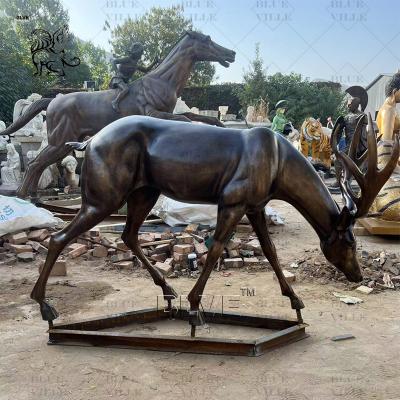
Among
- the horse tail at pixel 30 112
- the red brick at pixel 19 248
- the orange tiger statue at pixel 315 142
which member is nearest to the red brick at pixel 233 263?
the red brick at pixel 19 248

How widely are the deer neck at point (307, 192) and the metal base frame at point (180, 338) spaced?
78cm

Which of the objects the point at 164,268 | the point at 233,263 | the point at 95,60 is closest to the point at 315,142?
the point at 233,263

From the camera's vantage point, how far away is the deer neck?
3.03 metres

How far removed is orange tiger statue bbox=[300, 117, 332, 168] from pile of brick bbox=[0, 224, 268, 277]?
8964mm

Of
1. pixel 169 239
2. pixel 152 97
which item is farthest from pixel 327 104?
pixel 169 239

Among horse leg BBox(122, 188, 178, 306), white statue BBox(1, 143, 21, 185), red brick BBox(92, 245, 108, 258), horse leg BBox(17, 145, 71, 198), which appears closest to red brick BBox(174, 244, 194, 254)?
red brick BBox(92, 245, 108, 258)

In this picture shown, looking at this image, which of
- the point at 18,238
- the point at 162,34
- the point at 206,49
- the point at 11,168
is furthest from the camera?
the point at 162,34

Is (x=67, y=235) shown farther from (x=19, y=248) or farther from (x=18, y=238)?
(x=18, y=238)

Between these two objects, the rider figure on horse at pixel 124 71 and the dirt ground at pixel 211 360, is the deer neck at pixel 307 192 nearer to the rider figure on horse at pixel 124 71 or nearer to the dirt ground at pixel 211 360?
the dirt ground at pixel 211 360

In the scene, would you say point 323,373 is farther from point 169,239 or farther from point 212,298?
Answer: point 169,239

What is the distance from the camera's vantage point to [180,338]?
3.04 m

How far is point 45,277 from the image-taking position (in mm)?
3164

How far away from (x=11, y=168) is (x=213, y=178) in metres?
9.06

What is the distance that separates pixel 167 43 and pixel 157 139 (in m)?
30.2
